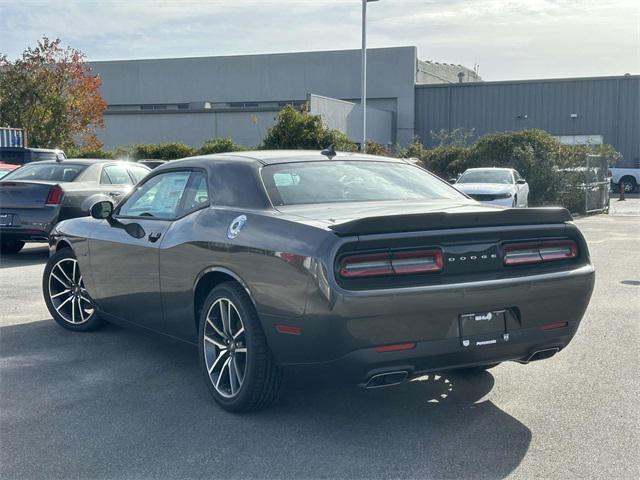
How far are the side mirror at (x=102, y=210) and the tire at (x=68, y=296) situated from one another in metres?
0.75

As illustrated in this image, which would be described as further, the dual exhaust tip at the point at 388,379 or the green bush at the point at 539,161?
the green bush at the point at 539,161

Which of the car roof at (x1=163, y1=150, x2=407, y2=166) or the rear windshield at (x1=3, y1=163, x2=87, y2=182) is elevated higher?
the car roof at (x1=163, y1=150, x2=407, y2=166)

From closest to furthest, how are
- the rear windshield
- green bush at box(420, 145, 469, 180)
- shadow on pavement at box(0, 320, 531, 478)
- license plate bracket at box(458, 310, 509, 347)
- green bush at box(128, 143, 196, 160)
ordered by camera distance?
1. shadow on pavement at box(0, 320, 531, 478)
2. license plate bracket at box(458, 310, 509, 347)
3. the rear windshield
4. green bush at box(420, 145, 469, 180)
5. green bush at box(128, 143, 196, 160)

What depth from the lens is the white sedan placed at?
20.0m

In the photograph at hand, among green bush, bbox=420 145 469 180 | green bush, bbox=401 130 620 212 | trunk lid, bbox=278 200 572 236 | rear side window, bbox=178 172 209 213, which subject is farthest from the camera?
green bush, bbox=420 145 469 180

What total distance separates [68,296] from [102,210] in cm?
118

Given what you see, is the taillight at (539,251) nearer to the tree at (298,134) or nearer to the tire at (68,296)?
the tire at (68,296)

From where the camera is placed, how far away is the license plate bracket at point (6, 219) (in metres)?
11.7

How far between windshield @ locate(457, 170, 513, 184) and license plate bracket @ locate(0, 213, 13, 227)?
1292cm

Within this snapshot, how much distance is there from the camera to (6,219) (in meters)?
11.8

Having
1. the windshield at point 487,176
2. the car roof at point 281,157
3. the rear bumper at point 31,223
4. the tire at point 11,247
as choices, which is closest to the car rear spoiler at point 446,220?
the car roof at point 281,157

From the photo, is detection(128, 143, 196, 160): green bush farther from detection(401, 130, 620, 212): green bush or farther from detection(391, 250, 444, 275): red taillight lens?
detection(391, 250, 444, 275): red taillight lens

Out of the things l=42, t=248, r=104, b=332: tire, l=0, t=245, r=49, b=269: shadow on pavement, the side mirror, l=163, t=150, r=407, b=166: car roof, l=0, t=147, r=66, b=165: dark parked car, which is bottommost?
l=0, t=245, r=49, b=269: shadow on pavement

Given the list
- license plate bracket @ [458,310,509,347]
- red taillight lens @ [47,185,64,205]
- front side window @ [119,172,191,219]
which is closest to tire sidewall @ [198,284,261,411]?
front side window @ [119,172,191,219]
